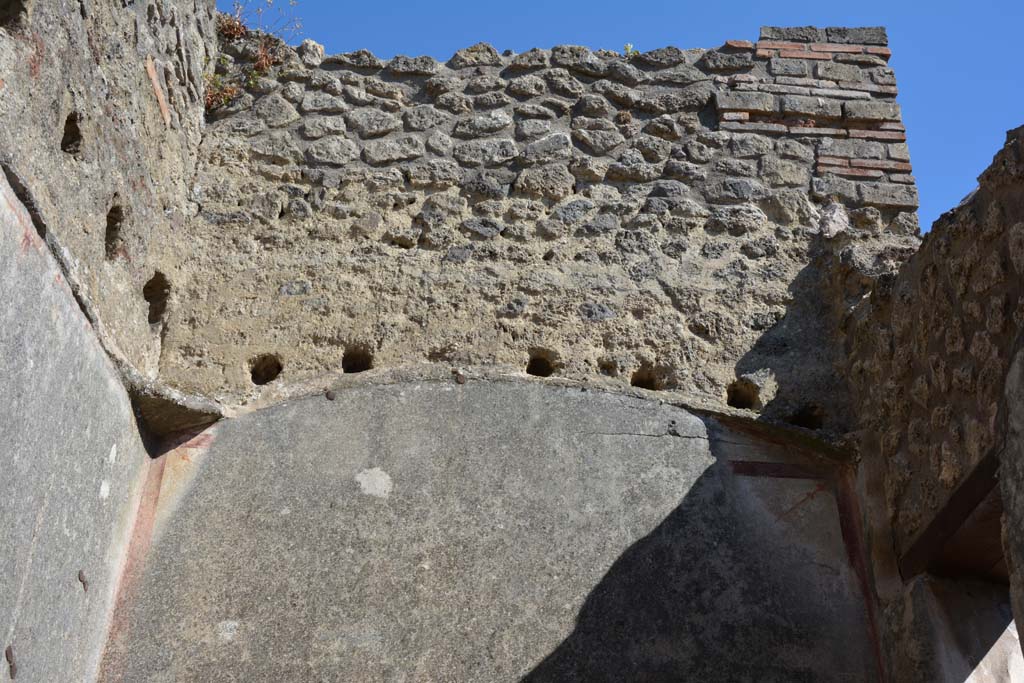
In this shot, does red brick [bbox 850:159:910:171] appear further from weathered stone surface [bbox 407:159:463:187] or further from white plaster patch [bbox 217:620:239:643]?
white plaster patch [bbox 217:620:239:643]

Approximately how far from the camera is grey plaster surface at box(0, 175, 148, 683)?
109 inches

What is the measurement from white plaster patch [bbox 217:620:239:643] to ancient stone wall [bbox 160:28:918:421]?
878mm

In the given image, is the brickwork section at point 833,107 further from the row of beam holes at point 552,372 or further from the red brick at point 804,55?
the row of beam holes at point 552,372

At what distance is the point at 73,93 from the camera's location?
351 cm

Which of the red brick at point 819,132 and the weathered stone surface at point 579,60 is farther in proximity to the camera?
the weathered stone surface at point 579,60

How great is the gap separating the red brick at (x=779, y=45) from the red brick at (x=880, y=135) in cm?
58

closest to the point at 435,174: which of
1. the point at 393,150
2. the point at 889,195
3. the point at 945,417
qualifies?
the point at 393,150

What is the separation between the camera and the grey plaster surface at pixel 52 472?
278cm

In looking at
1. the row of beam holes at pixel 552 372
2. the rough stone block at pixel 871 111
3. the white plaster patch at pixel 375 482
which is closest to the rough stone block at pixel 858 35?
the rough stone block at pixel 871 111

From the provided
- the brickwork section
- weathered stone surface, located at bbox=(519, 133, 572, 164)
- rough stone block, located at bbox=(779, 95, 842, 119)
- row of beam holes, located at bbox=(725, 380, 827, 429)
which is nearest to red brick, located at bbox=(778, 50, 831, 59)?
the brickwork section

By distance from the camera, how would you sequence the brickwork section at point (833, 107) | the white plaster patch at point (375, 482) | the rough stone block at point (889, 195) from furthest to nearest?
the brickwork section at point (833, 107) → the rough stone block at point (889, 195) → the white plaster patch at point (375, 482)

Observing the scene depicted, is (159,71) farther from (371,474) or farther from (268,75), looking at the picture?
(371,474)

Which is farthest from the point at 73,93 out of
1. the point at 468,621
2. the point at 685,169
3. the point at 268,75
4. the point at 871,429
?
the point at 871,429

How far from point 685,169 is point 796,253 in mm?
626
